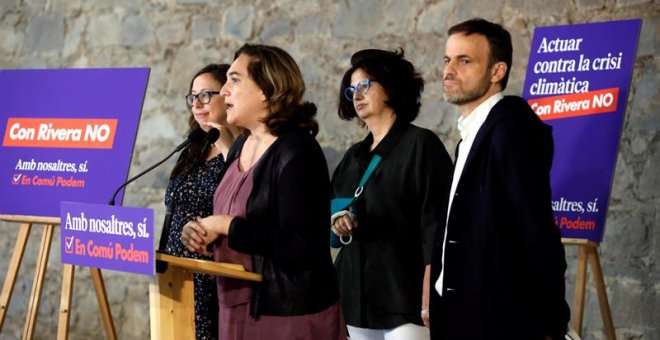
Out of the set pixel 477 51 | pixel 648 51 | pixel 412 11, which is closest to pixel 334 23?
pixel 412 11

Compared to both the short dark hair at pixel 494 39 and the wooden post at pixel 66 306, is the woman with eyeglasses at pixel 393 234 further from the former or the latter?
the wooden post at pixel 66 306

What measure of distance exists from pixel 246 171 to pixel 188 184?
889 mm

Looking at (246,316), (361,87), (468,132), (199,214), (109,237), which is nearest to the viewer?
(109,237)

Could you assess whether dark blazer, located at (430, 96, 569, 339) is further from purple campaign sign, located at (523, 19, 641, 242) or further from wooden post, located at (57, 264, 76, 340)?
wooden post, located at (57, 264, 76, 340)

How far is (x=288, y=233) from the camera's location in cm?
236

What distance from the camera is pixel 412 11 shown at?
4.72 m

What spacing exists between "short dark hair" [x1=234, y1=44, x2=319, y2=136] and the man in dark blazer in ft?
1.42

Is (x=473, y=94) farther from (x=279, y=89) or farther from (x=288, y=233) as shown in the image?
(x=288, y=233)

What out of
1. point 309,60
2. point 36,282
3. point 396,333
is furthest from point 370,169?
point 309,60

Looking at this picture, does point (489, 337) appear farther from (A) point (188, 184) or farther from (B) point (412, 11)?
(B) point (412, 11)

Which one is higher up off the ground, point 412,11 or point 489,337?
point 412,11

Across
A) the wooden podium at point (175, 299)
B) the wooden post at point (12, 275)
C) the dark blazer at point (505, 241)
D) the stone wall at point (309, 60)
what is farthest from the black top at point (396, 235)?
the wooden post at point (12, 275)

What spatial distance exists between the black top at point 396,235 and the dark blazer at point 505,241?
686 mm

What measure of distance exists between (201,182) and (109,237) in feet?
3.48
